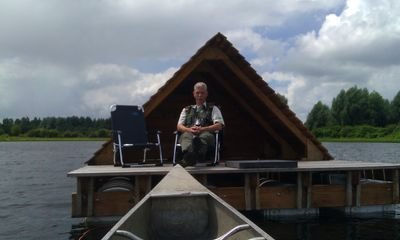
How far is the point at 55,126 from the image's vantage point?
5020 inches

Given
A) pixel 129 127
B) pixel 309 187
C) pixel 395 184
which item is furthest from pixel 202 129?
pixel 395 184

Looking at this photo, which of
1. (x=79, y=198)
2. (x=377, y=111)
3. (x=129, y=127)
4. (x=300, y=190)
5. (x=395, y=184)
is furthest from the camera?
(x=377, y=111)

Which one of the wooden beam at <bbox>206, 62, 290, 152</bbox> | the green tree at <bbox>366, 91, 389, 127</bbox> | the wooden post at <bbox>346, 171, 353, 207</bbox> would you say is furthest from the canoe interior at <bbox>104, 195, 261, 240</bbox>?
the green tree at <bbox>366, 91, 389, 127</bbox>

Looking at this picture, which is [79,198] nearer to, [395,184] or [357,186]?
[357,186]

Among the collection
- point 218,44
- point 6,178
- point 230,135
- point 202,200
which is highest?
point 218,44

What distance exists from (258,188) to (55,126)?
126831mm

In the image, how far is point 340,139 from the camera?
70125mm

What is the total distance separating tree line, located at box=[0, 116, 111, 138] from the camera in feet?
359

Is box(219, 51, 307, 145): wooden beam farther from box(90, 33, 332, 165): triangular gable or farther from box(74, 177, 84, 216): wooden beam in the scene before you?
box(74, 177, 84, 216): wooden beam

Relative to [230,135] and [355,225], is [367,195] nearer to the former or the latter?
[355,225]

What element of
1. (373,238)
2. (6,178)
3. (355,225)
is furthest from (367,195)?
(6,178)

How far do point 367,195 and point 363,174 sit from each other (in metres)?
1.23

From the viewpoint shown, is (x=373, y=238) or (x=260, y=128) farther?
(x=260, y=128)

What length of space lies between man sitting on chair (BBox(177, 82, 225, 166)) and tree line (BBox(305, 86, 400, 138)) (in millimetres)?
66353
